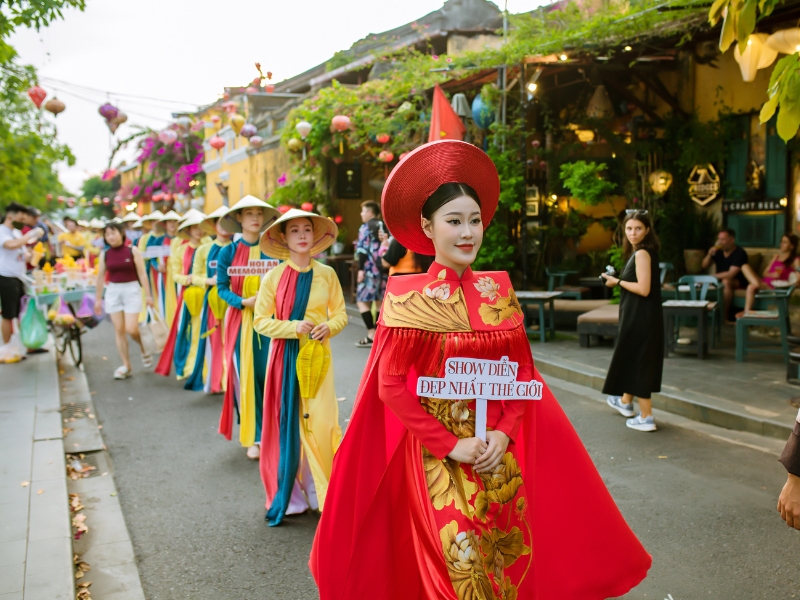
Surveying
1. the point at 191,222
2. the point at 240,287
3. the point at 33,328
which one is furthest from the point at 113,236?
the point at 240,287

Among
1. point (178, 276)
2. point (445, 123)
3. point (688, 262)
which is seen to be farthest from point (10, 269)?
point (688, 262)

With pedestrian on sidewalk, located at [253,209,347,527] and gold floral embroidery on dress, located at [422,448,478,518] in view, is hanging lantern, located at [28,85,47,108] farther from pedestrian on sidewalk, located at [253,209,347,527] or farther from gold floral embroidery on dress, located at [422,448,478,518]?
gold floral embroidery on dress, located at [422,448,478,518]

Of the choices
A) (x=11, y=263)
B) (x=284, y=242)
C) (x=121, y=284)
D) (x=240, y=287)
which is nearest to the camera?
(x=284, y=242)

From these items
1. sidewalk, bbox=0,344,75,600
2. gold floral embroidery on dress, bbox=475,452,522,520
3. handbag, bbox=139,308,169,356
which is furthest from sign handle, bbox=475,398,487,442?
handbag, bbox=139,308,169,356

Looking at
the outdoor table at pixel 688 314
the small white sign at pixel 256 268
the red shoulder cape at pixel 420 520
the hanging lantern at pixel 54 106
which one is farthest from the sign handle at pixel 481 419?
the hanging lantern at pixel 54 106

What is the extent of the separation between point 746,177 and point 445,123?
5046 mm

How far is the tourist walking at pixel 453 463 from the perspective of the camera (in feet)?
8.25

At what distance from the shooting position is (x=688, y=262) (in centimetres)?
1303

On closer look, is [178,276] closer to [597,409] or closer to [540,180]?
[597,409]

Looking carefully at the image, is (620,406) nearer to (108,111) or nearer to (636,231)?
(636,231)

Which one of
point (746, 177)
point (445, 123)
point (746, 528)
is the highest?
point (445, 123)

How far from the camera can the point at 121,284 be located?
29.9 feet

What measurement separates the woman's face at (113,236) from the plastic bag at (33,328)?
1.95 m

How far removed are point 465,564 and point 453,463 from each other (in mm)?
330
